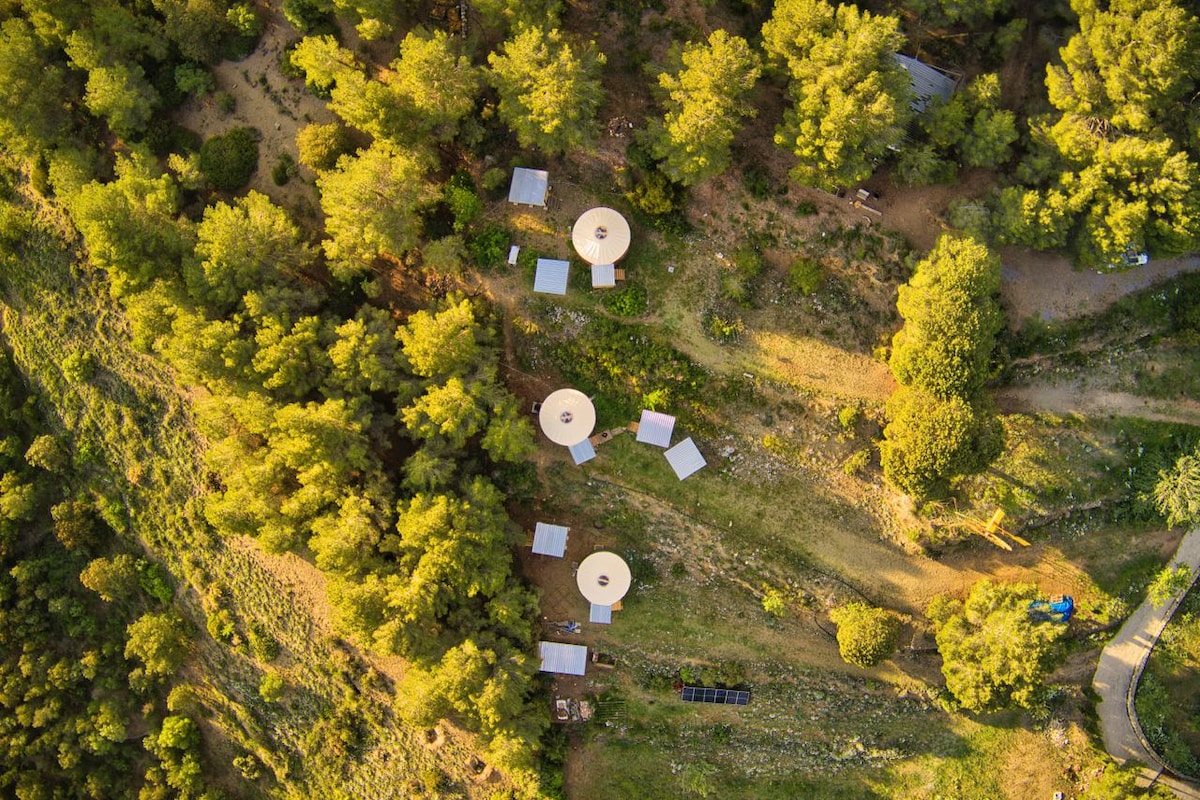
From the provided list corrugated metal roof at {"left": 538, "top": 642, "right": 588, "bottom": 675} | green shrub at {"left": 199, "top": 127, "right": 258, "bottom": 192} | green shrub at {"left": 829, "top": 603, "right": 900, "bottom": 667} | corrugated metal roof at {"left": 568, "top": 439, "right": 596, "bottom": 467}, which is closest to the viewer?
green shrub at {"left": 829, "top": 603, "right": 900, "bottom": 667}

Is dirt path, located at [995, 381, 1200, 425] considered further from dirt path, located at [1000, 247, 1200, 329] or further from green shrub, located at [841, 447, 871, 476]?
green shrub, located at [841, 447, 871, 476]

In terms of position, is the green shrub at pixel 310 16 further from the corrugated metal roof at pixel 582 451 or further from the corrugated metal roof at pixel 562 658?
the corrugated metal roof at pixel 562 658

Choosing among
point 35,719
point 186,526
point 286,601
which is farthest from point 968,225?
point 35,719

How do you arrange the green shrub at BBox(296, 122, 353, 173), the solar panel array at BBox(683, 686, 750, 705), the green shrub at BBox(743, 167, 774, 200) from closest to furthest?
the green shrub at BBox(296, 122, 353, 173) → the green shrub at BBox(743, 167, 774, 200) → the solar panel array at BBox(683, 686, 750, 705)

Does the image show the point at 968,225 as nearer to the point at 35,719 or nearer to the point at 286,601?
the point at 286,601

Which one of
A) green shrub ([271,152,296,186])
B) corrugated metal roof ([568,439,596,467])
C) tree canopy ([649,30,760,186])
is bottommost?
corrugated metal roof ([568,439,596,467])

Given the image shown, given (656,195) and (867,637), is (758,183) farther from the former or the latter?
(867,637)

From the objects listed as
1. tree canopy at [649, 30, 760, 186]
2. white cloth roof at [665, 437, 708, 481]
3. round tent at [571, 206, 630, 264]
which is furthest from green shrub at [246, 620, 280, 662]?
tree canopy at [649, 30, 760, 186]
